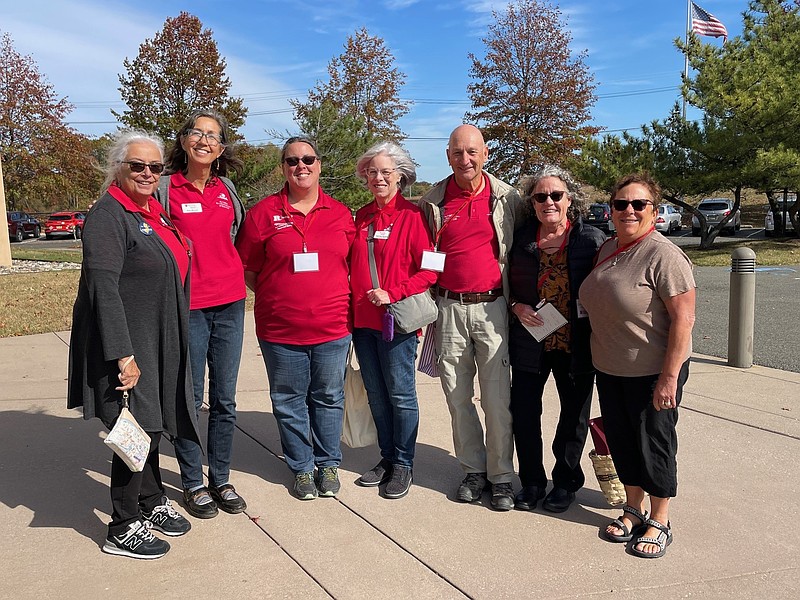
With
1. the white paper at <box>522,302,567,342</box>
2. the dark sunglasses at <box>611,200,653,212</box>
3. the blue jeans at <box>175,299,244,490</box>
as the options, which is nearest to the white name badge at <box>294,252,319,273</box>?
the blue jeans at <box>175,299,244,490</box>

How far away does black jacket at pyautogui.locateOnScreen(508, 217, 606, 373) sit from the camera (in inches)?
140

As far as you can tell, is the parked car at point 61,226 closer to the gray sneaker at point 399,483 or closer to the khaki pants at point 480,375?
the gray sneaker at point 399,483

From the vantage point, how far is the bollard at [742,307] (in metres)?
6.76

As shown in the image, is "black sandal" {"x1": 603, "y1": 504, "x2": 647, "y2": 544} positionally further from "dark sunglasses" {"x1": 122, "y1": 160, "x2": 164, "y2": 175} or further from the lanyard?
"dark sunglasses" {"x1": 122, "y1": 160, "x2": 164, "y2": 175}

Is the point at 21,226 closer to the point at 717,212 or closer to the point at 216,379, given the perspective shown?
the point at 717,212

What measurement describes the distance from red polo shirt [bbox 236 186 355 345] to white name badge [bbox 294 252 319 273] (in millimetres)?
27

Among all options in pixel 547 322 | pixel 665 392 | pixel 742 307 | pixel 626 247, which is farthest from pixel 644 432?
pixel 742 307

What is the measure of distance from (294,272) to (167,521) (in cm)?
142

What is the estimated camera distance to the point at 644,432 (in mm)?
3242

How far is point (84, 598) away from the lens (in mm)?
2830

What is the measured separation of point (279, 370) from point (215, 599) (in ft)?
4.40

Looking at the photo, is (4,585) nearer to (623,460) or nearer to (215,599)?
(215,599)

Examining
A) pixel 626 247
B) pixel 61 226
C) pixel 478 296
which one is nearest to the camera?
pixel 626 247

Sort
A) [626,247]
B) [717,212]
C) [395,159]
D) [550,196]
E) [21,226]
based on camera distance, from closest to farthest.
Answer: [626,247] → [550,196] → [395,159] → [717,212] → [21,226]
